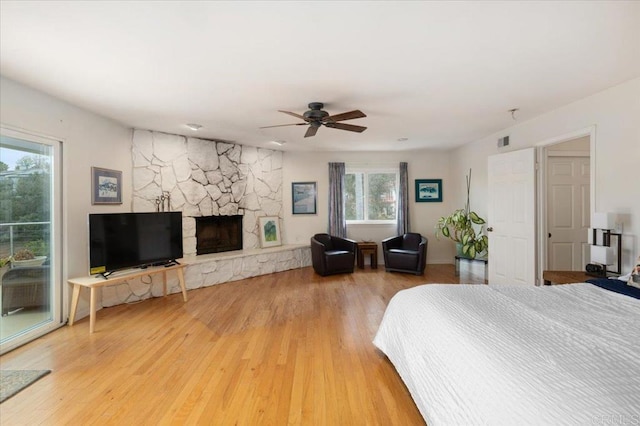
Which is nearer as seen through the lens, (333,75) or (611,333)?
(611,333)

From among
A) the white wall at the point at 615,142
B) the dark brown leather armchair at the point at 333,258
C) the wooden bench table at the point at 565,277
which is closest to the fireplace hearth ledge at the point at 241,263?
the dark brown leather armchair at the point at 333,258

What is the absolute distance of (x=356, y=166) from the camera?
6488mm

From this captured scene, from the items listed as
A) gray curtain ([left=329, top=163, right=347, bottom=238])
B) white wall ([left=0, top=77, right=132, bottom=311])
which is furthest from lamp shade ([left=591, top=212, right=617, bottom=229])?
white wall ([left=0, top=77, right=132, bottom=311])

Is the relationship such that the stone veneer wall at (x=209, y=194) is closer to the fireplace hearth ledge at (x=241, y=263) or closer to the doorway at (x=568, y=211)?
the fireplace hearth ledge at (x=241, y=263)

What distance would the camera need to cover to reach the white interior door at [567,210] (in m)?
4.39

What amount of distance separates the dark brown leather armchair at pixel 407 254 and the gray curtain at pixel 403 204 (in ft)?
0.91

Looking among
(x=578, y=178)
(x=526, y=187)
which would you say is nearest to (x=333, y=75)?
(x=526, y=187)

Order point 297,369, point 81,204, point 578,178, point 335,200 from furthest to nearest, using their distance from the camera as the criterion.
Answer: point 335,200 → point 578,178 → point 81,204 → point 297,369

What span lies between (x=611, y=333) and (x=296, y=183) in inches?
218

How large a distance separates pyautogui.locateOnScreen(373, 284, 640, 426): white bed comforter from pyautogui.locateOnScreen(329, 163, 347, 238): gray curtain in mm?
4049

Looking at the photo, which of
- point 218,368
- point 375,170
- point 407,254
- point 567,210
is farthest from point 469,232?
point 218,368

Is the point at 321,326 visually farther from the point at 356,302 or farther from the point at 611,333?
the point at 611,333

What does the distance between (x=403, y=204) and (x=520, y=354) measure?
17.2 feet

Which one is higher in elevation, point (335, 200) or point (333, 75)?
point (333, 75)
